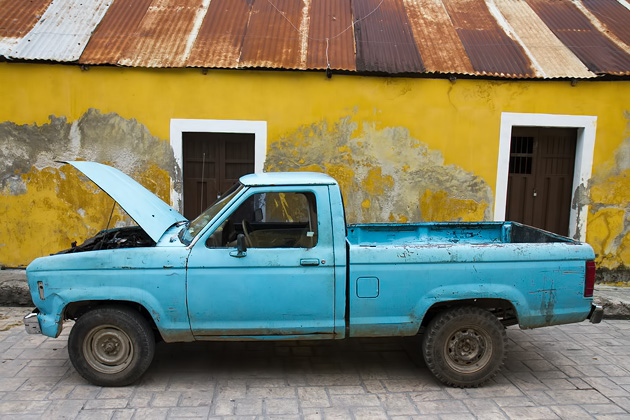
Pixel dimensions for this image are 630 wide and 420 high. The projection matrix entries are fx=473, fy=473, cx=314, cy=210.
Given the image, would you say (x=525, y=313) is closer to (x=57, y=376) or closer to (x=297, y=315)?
(x=297, y=315)

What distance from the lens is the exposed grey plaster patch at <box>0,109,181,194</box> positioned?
6.80m

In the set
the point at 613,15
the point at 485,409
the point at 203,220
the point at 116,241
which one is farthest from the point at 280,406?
the point at 613,15

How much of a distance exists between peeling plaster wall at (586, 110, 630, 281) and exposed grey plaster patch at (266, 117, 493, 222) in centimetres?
165

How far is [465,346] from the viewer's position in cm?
409

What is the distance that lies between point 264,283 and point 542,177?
17.8 ft

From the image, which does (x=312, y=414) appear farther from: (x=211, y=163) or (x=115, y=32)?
(x=115, y=32)

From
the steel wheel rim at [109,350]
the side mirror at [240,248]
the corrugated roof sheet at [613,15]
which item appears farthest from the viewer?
the corrugated roof sheet at [613,15]

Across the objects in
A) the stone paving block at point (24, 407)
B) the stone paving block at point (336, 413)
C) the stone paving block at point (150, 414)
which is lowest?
the stone paving block at point (24, 407)

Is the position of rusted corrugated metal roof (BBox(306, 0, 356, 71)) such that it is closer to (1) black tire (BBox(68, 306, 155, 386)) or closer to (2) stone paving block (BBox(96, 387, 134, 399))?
(1) black tire (BBox(68, 306, 155, 386))

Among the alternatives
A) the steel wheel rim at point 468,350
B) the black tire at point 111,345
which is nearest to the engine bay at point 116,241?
the black tire at point 111,345

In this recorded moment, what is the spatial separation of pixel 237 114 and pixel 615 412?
18.3 feet

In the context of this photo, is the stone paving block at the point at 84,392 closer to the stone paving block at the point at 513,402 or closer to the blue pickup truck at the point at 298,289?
the blue pickup truck at the point at 298,289

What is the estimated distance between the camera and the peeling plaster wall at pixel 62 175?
682cm

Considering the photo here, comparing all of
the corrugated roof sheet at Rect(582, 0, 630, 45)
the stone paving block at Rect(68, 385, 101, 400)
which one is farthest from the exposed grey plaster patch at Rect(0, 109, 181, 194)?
the corrugated roof sheet at Rect(582, 0, 630, 45)
